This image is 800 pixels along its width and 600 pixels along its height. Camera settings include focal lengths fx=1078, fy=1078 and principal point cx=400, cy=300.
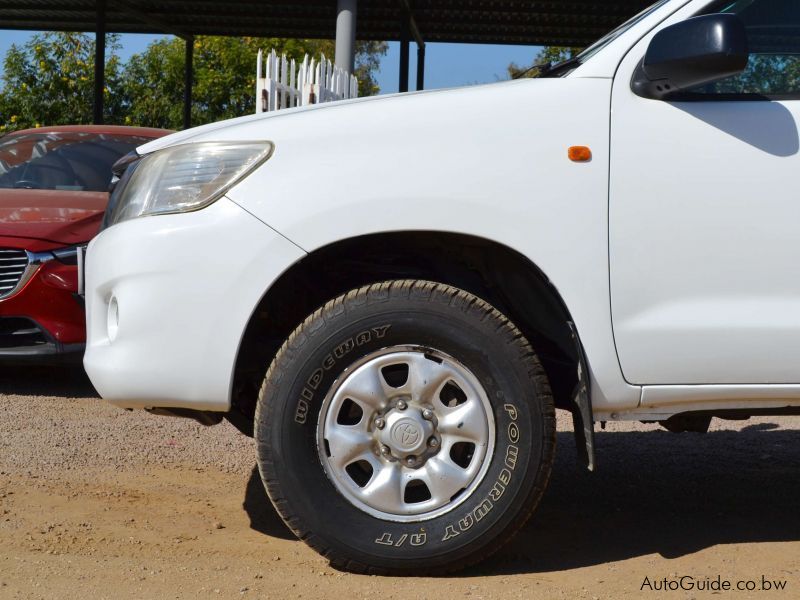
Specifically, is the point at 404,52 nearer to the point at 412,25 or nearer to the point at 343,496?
the point at 412,25

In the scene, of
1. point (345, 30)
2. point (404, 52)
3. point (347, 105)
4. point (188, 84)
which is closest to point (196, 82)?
point (188, 84)

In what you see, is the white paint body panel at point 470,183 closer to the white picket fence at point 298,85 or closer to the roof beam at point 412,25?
the white picket fence at point 298,85

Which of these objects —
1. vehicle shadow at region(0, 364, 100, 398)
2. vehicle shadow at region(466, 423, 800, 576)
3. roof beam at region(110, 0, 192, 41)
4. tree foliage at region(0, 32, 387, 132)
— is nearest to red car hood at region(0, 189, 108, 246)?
vehicle shadow at region(0, 364, 100, 398)

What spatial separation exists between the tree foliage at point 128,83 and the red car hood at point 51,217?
1721cm

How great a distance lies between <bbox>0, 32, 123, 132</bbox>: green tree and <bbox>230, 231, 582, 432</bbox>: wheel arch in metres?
20.9

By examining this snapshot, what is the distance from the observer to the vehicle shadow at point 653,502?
12.0 feet

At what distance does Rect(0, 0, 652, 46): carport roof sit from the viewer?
15680 millimetres

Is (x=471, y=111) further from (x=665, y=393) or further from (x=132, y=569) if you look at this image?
(x=132, y=569)

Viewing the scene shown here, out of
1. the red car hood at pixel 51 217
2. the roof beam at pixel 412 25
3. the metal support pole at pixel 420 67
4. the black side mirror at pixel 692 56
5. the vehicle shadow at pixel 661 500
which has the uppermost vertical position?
the roof beam at pixel 412 25

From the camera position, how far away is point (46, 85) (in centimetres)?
2364

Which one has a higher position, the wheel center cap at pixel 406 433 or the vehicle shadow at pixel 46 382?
the wheel center cap at pixel 406 433

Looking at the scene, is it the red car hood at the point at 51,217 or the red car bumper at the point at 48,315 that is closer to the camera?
the red car bumper at the point at 48,315

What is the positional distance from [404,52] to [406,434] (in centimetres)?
1418

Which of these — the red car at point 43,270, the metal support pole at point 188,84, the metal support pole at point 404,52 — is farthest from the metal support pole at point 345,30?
the metal support pole at point 188,84
